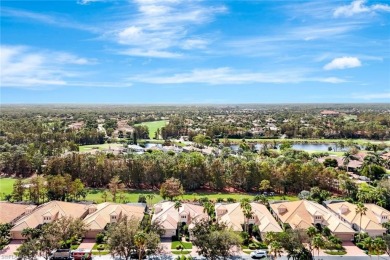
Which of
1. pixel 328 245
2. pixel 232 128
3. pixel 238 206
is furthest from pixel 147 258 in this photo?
pixel 232 128

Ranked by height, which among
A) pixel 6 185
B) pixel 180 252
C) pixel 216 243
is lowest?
pixel 180 252

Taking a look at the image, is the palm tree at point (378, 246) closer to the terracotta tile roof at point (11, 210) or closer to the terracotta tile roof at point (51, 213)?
the terracotta tile roof at point (51, 213)

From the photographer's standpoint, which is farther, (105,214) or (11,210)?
(11,210)

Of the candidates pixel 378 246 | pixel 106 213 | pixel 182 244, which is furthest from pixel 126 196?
pixel 378 246

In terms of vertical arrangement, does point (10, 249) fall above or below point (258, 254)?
below

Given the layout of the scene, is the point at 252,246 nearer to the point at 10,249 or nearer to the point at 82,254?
the point at 82,254

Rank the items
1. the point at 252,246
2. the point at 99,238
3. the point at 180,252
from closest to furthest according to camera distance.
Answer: the point at 180,252 < the point at 252,246 < the point at 99,238

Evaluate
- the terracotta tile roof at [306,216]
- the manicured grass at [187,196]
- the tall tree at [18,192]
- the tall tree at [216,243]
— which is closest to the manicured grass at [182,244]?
the tall tree at [216,243]
